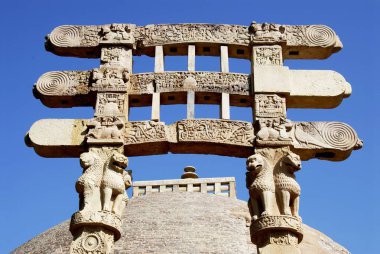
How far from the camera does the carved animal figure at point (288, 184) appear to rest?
9688 mm

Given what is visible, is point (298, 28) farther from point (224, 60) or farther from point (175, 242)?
point (175, 242)

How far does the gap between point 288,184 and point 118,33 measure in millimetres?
4273

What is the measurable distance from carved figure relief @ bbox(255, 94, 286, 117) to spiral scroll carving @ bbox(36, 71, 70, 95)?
3.37 metres

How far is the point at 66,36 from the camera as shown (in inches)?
465

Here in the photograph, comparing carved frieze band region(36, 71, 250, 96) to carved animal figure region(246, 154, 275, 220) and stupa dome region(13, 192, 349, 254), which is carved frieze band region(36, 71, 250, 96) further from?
stupa dome region(13, 192, 349, 254)

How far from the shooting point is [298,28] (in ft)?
38.7

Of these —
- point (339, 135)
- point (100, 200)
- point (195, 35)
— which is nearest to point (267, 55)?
point (195, 35)

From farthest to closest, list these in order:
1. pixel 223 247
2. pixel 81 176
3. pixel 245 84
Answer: pixel 223 247
pixel 245 84
pixel 81 176

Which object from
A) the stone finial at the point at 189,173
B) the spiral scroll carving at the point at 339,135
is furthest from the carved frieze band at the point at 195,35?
the stone finial at the point at 189,173

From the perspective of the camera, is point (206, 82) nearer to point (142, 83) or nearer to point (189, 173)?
point (142, 83)

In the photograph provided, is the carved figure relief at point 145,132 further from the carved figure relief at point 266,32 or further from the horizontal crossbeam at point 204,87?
the carved figure relief at point 266,32

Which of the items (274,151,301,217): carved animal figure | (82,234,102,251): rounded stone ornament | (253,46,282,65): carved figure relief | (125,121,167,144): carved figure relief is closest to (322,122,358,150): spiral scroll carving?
(274,151,301,217): carved animal figure

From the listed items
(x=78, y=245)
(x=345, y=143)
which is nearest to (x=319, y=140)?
(x=345, y=143)

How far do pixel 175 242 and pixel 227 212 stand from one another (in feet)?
9.47
